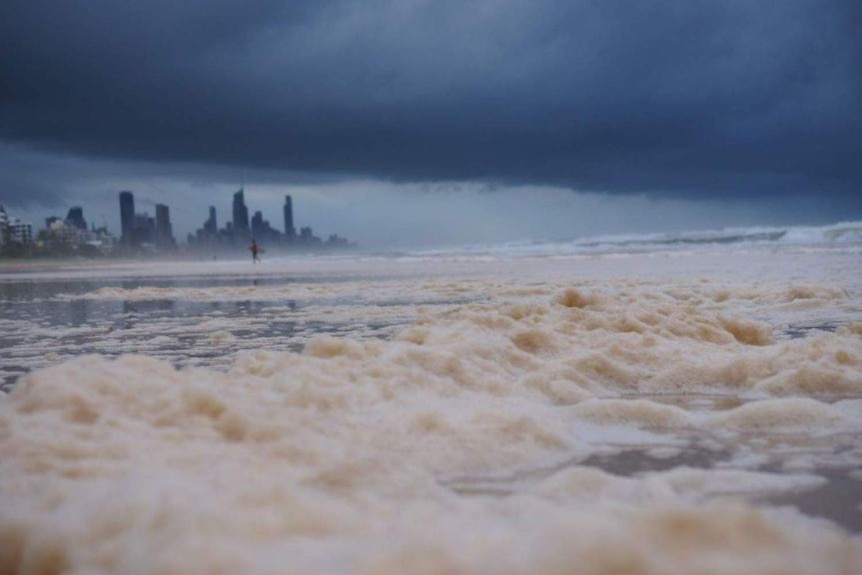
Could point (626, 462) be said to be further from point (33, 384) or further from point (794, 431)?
point (33, 384)

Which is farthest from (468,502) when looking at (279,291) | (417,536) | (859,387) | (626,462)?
(279,291)

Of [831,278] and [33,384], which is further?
[831,278]

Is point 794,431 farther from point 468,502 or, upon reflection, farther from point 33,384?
point 33,384

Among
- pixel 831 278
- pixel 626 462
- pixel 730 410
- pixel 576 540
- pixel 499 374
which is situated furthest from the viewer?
pixel 831 278

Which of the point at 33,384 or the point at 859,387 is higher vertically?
the point at 33,384

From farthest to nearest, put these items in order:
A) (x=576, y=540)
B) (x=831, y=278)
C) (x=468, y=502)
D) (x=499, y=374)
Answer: (x=831, y=278), (x=499, y=374), (x=468, y=502), (x=576, y=540)

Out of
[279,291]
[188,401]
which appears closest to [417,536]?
[188,401]
